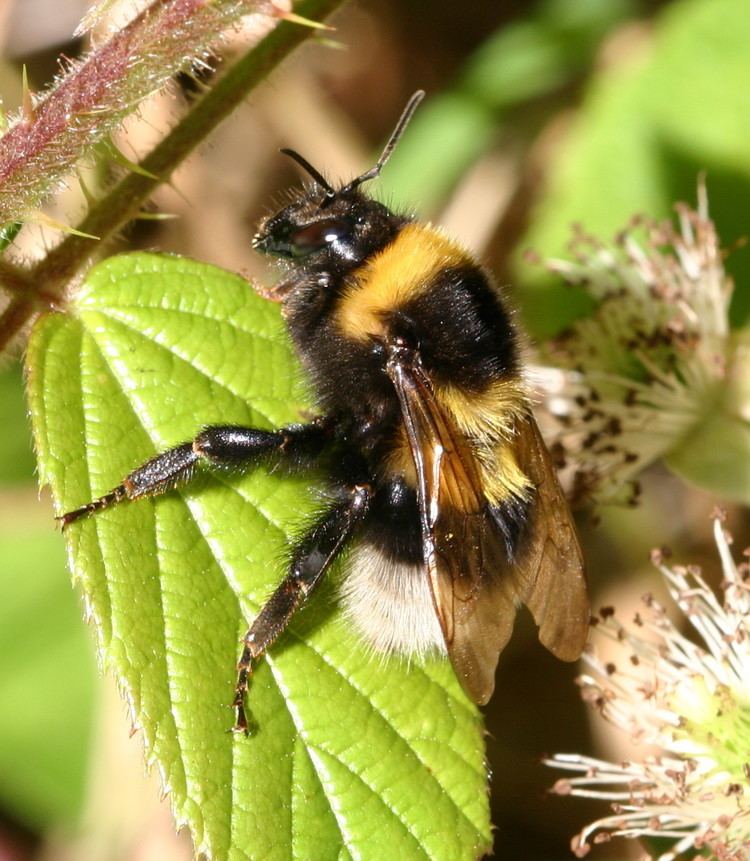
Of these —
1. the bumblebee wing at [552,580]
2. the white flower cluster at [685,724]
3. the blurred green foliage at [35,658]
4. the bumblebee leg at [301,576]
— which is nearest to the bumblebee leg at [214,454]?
the bumblebee leg at [301,576]

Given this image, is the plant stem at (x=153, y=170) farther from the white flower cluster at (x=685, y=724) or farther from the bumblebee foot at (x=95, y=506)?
the white flower cluster at (x=685, y=724)

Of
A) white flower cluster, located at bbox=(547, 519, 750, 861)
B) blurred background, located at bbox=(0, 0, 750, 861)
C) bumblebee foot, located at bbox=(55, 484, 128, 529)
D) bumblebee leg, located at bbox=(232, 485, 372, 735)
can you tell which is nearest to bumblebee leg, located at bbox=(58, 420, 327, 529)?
bumblebee foot, located at bbox=(55, 484, 128, 529)

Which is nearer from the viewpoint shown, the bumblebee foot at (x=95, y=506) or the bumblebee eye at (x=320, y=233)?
the bumblebee foot at (x=95, y=506)

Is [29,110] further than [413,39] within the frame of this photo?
No

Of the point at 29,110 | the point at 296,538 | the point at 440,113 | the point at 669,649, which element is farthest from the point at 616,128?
the point at 29,110

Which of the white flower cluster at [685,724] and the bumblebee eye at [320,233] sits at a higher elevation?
the bumblebee eye at [320,233]

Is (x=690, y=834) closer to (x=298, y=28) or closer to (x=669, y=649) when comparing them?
(x=669, y=649)

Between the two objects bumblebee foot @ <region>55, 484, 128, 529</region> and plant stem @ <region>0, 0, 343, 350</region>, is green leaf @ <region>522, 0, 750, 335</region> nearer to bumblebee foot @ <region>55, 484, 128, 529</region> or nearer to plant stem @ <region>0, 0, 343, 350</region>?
plant stem @ <region>0, 0, 343, 350</region>
